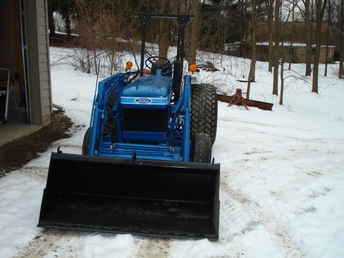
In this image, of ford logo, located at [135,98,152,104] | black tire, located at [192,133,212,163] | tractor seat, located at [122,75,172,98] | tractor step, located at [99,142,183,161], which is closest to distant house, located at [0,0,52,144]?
tractor step, located at [99,142,183,161]

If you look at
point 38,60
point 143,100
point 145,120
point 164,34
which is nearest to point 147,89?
point 143,100

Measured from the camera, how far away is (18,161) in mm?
5246

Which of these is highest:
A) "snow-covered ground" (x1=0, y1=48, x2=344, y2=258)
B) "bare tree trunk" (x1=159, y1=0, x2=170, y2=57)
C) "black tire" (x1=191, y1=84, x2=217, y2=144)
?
"bare tree trunk" (x1=159, y1=0, x2=170, y2=57)

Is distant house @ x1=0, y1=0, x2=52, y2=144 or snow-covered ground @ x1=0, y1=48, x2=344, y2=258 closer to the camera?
snow-covered ground @ x1=0, y1=48, x2=344, y2=258

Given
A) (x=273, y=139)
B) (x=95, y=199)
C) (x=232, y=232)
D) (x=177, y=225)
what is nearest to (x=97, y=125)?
(x=95, y=199)

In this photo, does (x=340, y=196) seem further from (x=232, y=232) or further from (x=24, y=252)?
Result: (x=24, y=252)

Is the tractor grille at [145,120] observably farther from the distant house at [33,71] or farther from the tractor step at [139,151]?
the distant house at [33,71]

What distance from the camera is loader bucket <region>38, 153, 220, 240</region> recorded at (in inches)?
130

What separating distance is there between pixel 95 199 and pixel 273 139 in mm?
4285

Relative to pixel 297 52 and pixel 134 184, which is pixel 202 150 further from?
pixel 297 52

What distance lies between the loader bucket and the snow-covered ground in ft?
0.46

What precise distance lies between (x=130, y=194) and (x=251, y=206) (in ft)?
4.02

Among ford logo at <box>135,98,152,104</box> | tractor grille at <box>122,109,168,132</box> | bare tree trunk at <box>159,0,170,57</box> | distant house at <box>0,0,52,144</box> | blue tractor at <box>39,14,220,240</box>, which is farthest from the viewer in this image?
bare tree trunk at <box>159,0,170,57</box>

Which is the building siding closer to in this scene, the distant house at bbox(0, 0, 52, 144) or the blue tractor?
the distant house at bbox(0, 0, 52, 144)
